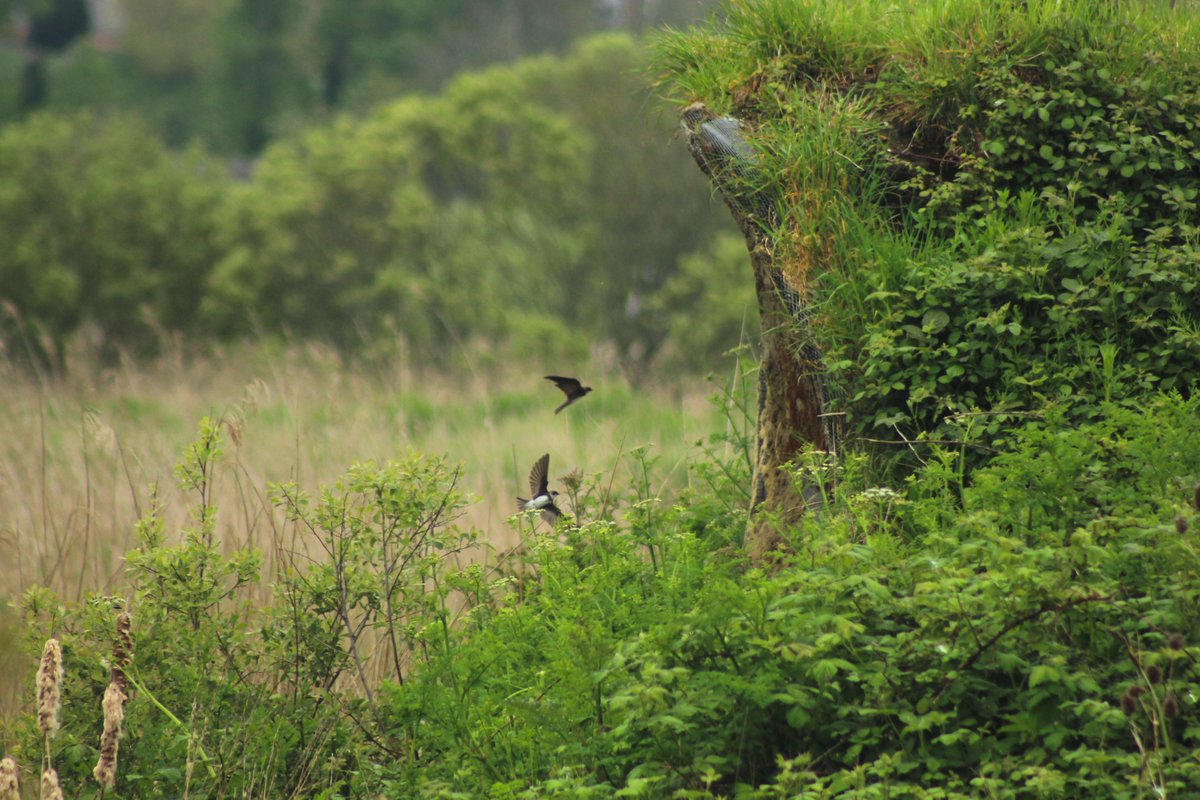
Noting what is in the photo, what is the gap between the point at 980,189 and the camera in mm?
4859

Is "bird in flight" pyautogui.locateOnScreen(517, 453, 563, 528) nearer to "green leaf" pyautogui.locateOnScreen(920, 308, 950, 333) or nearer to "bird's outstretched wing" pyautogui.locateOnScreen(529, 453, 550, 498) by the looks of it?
"bird's outstretched wing" pyautogui.locateOnScreen(529, 453, 550, 498)

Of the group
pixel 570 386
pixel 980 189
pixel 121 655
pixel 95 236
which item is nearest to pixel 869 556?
pixel 121 655

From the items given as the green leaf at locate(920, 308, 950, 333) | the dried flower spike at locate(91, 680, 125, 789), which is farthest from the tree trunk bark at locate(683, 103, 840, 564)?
the dried flower spike at locate(91, 680, 125, 789)

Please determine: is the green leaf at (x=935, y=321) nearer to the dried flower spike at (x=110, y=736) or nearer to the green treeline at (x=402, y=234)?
the dried flower spike at (x=110, y=736)

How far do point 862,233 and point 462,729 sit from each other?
93.2 inches

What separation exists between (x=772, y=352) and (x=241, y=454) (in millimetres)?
3549

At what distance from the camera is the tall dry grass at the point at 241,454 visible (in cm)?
542

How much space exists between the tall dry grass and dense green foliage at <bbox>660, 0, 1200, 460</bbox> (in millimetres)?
1063

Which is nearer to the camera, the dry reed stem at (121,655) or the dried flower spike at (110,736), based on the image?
the dried flower spike at (110,736)

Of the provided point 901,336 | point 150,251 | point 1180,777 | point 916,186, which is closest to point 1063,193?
point 916,186

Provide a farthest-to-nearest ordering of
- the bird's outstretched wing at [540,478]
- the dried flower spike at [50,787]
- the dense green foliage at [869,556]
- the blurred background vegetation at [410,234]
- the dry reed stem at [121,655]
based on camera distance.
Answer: the blurred background vegetation at [410,234] → the bird's outstretched wing at [540,478] → the dry reed stem at [121,655] → the dense green foliage at [869,556] → the dried flower spike at [50,787]

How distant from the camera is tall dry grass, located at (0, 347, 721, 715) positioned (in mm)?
5418

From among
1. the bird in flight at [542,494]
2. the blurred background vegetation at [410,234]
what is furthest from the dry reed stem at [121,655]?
the blurred background vegetation at [410,234]

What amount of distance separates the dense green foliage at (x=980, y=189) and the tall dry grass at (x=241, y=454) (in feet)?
3.49
